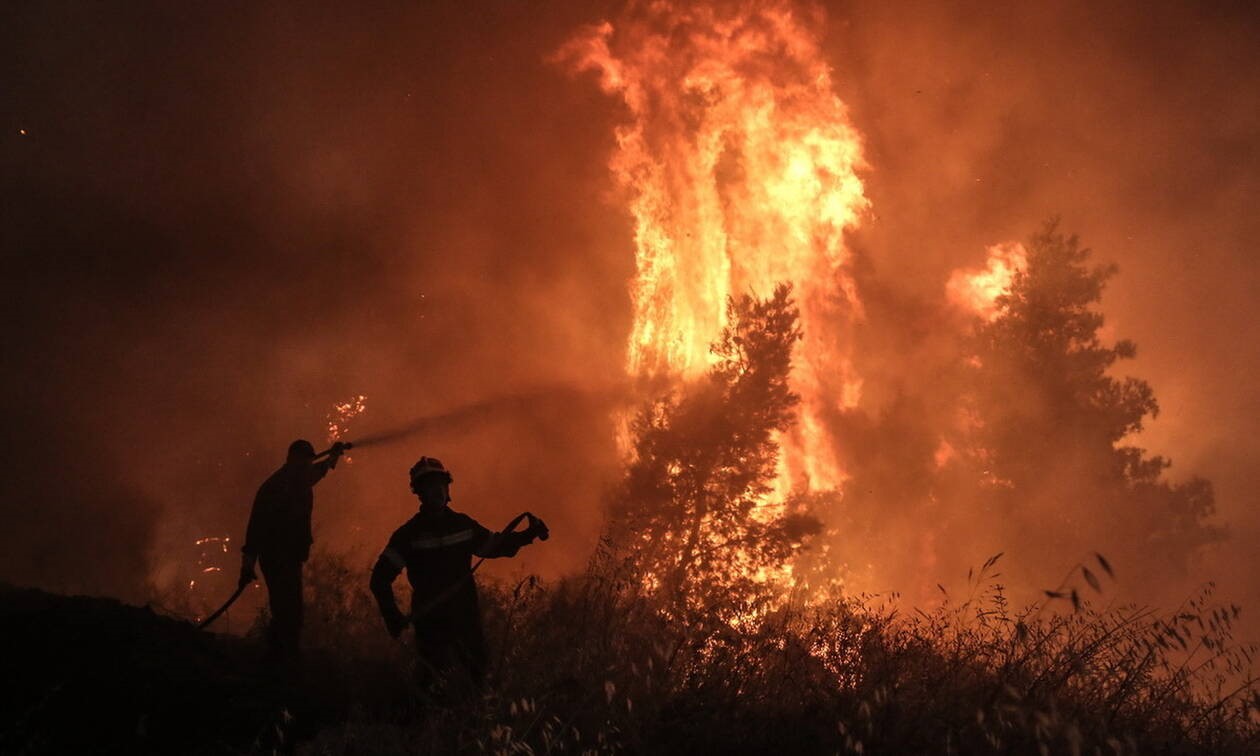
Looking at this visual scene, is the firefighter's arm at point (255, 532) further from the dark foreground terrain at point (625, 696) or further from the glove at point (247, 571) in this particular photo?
the dark foreground terrain at point (625, 696)

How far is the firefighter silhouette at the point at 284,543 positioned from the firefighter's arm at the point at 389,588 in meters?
2.76

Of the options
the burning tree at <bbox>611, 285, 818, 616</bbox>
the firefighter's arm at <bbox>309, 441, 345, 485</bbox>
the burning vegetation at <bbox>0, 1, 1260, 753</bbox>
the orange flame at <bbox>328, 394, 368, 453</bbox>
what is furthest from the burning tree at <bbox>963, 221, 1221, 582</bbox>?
the firefighter's arm at <bbox>309, 441, 345, 485</bbox>

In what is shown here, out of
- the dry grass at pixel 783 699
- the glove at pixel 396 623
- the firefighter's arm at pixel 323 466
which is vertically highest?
the firefighter's arm at pixel 323 466

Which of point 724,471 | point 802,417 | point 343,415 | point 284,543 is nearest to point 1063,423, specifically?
point 802,417

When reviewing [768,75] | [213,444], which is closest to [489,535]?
[213,444]

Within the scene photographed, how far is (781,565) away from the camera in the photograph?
20016mm

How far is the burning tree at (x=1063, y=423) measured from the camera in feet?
92.1

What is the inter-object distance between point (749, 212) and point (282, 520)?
20.6 m

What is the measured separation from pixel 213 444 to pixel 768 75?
72.3ft

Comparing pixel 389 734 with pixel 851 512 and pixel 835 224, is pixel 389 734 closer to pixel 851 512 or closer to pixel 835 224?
pixel 835 224

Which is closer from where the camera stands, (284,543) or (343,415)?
(284,543)

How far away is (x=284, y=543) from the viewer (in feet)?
27.3

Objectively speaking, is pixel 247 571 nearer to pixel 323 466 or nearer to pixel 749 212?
pixel 323 466

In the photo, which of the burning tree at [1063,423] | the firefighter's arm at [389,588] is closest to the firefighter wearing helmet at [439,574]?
the firefighter's arm at [389,588]
